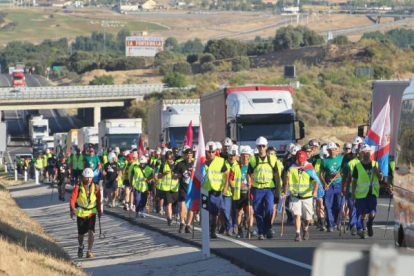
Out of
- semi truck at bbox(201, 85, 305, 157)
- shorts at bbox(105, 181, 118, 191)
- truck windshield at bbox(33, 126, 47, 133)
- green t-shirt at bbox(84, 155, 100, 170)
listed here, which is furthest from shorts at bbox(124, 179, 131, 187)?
truck windshield at bbox(33, 126, 47, 133)

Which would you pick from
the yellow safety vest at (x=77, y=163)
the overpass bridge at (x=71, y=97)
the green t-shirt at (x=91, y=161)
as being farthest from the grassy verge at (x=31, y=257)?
the overpass bridge at (x=71, y=97)

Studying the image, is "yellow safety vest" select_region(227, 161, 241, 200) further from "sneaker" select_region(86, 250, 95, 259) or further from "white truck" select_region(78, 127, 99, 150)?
"white truck" select_region(78, 127, 99, 150)

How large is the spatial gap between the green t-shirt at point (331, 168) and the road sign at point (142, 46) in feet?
452

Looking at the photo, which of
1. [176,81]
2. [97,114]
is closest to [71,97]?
[97,114]

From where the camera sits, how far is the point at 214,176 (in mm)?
17141

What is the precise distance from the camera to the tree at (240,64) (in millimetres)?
123125

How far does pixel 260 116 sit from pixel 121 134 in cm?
1541

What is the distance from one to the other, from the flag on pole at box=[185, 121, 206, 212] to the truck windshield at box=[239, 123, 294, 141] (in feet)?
45.0

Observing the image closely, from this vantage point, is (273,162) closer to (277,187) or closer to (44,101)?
(277,187)

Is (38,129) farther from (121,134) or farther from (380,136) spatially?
(380,136)

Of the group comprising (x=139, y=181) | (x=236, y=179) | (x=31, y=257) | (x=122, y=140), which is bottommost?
(x=122, y=140)

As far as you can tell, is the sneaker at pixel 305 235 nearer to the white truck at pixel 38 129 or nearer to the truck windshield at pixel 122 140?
the truck windshield at pixel 122 140

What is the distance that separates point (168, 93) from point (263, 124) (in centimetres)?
6840

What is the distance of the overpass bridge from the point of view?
104m
